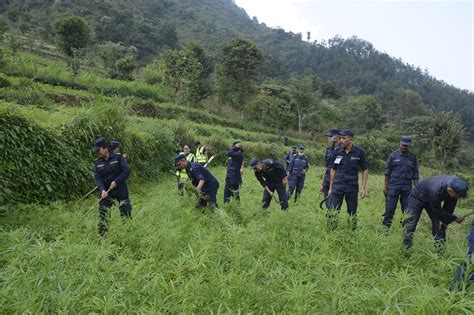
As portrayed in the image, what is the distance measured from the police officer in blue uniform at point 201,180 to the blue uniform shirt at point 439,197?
327cm

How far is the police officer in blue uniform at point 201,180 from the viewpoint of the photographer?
634 cm

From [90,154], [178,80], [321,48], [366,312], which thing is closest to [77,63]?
[178,80]

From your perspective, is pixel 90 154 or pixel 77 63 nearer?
pixel 90 154

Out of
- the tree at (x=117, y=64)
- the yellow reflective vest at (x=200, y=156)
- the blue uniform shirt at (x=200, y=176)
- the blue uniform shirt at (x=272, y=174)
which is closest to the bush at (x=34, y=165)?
the blue uniform shirt at (x=200, y=176)

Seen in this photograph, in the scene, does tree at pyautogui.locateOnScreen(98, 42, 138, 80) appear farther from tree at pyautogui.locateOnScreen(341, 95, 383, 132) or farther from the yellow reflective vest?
tree at pyautogui.locateOnScreen(341, 95, 383, 132)

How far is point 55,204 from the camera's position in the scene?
24.0 feet

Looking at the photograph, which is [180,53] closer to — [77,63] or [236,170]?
[77,63]

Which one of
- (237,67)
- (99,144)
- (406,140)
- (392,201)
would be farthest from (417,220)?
(237,67)

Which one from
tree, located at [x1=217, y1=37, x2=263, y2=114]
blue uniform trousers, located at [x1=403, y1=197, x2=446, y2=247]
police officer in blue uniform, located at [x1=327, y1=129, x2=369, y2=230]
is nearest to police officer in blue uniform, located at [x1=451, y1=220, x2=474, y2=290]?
blue uniform trousers, located at [x1=403, y1=197, x2=446, y2=247]

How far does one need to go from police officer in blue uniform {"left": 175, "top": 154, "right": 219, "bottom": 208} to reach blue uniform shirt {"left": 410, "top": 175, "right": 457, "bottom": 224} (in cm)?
327

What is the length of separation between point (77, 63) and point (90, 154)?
1692 cm

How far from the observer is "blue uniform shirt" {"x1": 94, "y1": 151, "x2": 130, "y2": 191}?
6094 millimetres

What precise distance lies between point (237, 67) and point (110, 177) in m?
32.2

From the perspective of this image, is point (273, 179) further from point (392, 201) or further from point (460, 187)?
point (460, 187)
